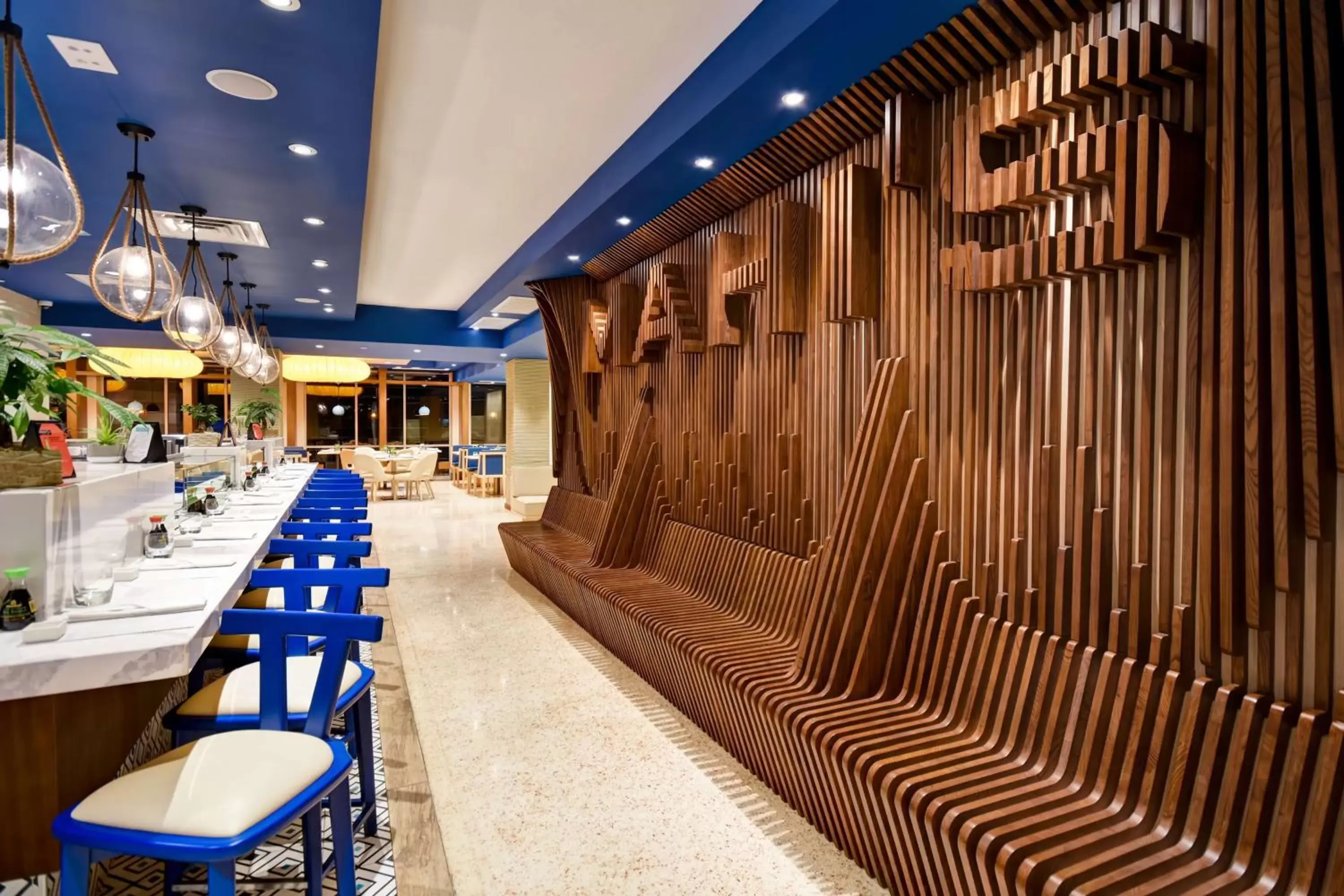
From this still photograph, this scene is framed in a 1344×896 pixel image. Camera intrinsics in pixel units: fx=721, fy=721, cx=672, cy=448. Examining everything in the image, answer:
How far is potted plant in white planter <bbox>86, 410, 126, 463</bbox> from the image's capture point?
13.7ft

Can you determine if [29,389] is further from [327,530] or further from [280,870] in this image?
[327,530]

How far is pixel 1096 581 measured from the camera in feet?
7.69

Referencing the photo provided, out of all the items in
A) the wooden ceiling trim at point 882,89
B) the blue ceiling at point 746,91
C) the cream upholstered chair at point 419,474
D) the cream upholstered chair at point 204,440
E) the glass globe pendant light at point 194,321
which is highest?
the blue ceiling at point 746,91

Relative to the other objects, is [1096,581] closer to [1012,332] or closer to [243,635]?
[1012,332]

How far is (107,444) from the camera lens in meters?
4.22

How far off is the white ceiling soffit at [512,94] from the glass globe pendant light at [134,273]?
1.32 m

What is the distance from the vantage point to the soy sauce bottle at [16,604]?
1848mm

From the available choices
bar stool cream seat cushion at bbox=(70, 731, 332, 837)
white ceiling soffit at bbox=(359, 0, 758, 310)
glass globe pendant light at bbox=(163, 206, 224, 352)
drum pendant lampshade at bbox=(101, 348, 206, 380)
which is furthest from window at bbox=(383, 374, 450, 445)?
bar stool cream seat cushion at bbox=(70, 731, 332, 837)

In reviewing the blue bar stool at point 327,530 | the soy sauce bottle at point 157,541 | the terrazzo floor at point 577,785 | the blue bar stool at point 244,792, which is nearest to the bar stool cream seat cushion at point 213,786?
the blue bar stool at point 244,792

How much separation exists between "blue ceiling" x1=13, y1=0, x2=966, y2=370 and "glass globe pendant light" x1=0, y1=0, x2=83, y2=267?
411 mm

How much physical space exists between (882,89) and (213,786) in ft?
11.3

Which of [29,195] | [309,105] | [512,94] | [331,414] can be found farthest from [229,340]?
[331,414]

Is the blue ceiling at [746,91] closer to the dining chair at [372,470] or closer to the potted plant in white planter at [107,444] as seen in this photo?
the potted plant in white planter at [107,444]

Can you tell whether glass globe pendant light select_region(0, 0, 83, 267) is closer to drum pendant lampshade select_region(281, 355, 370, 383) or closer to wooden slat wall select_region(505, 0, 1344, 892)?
wooden slat wall select_region(505, 0, 1344, 892)
